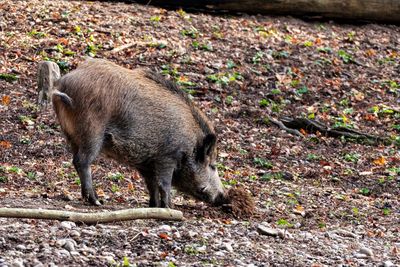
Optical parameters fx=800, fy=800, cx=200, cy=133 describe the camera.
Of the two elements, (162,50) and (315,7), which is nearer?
(162,50)

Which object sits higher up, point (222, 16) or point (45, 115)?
point (222, 16)

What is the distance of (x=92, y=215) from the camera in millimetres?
5723

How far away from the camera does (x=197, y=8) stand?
13.8 metres

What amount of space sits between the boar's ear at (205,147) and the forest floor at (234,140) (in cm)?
52

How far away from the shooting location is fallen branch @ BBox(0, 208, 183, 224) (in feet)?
17.8

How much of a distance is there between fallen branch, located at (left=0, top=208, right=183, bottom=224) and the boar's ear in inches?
46.5

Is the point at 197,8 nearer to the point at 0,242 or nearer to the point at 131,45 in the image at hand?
the point at 131,45

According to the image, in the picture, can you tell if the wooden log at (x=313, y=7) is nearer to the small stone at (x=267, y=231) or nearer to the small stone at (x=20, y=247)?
the small stone at (x=267, y=231)

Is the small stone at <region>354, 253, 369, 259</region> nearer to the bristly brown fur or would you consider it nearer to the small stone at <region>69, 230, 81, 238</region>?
the bristly brown fur

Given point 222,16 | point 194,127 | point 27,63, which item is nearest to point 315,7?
point 222,16

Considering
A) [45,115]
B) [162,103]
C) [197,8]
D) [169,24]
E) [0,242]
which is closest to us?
[0,242]

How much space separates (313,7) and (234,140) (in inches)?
202

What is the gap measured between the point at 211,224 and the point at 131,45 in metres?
5.97

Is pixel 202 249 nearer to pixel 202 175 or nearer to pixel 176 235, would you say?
pixel 176 235
